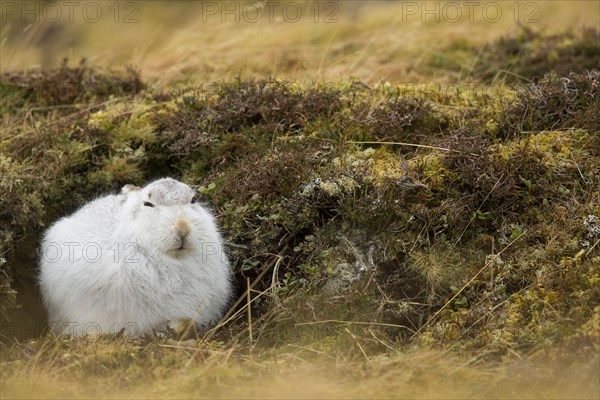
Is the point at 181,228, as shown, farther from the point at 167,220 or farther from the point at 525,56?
the point at 525,56

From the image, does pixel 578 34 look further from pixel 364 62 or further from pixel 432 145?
pixel 432 145

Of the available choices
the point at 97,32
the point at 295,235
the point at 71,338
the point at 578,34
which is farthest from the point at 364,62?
the point at 97,32

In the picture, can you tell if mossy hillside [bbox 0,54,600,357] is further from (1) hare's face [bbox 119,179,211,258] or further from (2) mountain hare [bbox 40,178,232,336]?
(1) hare's face [bbox 119,179,211,258]

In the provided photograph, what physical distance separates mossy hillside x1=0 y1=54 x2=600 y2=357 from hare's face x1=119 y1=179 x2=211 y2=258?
2.45ft

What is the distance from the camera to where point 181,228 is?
581 cm

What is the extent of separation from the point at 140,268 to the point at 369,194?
2007 mm

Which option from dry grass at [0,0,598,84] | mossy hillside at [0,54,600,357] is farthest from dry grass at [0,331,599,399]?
dry grass at [0,0,598,84]

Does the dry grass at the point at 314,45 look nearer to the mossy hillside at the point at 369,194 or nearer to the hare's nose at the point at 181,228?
the mossy hillside at the point at 369,194

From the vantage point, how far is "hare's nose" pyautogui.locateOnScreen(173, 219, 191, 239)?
5.81 m

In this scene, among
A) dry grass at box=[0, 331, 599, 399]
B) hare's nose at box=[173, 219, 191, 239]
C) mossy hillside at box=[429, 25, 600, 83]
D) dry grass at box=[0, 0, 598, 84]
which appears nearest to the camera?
dry grass at box=[0, 331, 599, 399]

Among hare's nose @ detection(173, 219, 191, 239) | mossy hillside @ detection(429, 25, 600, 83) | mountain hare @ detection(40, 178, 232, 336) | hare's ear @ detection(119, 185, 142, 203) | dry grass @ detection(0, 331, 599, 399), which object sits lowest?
dry grass @ detection(0, 331, 599, 399)

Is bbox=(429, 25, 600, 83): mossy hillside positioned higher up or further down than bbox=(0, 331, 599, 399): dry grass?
higher up

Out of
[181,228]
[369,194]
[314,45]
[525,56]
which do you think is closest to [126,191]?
[181,228]

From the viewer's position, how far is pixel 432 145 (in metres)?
7.01
